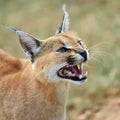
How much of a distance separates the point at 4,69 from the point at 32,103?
1.80 ft

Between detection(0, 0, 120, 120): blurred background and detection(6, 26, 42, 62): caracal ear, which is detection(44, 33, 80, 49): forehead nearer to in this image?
detection(6, 26, 42, 62): caracal ear

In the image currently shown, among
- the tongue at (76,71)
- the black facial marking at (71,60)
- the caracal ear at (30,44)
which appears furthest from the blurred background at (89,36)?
the caracal ear at (30,44)

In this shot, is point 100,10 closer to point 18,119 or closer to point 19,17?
point 19,17

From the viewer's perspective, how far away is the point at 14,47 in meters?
12.1

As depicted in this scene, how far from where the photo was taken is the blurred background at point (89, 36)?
8477mm

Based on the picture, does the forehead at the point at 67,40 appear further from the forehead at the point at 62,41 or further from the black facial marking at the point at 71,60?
the black facial marking at the point at 71,60

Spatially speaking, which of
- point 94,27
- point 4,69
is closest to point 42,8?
point 94,27

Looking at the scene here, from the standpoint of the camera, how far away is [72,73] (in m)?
6.25

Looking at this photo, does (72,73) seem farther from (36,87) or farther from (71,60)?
(36,87)

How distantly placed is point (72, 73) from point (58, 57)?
19cm

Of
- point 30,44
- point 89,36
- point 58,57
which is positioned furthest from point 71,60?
point 89,36

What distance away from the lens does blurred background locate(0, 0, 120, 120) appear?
27.8ft

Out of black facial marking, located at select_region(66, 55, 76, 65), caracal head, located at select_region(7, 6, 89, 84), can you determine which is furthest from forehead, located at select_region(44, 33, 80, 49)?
black facial marking, located at select_region(66, 55, 76, 65)

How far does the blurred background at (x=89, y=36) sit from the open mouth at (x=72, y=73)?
0.27 metres
